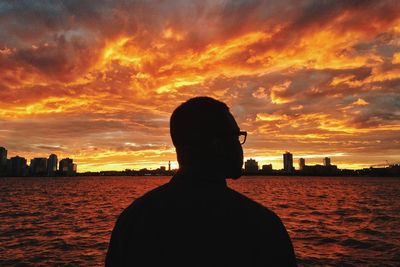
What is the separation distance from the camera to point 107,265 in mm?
2357

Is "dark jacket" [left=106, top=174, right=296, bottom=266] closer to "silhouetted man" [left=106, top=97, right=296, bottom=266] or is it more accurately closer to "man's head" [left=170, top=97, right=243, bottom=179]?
"silhouetted man" [left=106, top=97, right=296, bottom=266]

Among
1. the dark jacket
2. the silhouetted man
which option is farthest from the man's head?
the dark jacket

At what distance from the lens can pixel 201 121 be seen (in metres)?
2.26

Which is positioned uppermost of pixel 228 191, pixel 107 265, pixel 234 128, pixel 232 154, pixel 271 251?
pixel 234 128

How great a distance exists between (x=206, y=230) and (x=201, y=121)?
28.4 inches

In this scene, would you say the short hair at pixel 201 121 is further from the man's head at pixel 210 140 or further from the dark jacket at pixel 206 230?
the dark jacket at pixel 206 230

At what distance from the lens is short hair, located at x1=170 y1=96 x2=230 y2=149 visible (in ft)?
7.39

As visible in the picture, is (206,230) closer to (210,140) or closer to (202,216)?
(202,216)

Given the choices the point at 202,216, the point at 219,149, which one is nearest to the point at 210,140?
the point at 219,149

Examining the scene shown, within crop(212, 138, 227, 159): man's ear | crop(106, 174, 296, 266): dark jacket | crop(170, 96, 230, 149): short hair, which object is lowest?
crop(106, 174, 296, 266): dark jacket

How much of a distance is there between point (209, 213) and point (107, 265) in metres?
0.91

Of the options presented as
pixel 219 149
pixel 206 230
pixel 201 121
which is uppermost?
pixel 201 121

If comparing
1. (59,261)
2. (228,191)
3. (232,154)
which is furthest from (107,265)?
(59,261)

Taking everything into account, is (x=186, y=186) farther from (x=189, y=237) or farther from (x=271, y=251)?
(x=271, y=251)
